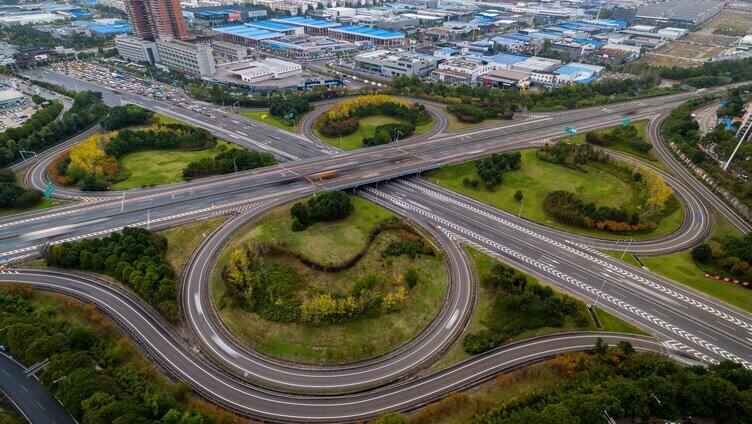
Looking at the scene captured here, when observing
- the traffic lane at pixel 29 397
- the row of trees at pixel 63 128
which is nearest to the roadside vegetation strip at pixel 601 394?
the traffic lane at pixel 29 397

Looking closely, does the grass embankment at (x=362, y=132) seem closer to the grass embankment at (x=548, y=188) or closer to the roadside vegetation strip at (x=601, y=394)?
the grass embankment at (x=548, y=188)

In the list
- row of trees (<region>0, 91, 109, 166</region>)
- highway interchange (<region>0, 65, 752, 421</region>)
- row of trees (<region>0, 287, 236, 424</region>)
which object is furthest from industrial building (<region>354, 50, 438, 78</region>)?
row of trees (<region>0, 287, 236, 424</region>)

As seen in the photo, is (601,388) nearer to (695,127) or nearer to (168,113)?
(695,127)

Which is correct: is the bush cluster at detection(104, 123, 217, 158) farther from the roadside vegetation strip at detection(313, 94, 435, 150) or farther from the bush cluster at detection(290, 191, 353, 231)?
the bush cluster at detection(290, 191, 353, 231)

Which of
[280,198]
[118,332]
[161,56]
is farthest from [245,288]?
[161,56]

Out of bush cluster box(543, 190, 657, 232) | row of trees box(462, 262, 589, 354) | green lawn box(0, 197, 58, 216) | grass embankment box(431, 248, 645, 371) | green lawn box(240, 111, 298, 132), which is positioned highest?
bush cluster box(543, 190, 657, 232)

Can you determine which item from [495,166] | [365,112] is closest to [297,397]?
[495,166]
